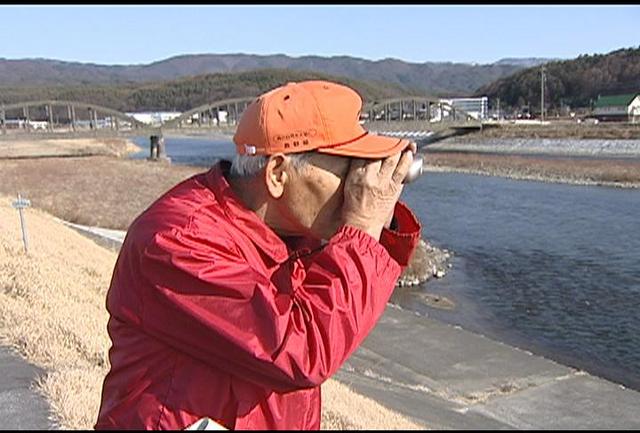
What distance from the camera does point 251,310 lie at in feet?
3.91

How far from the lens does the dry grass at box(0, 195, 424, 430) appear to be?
3.54 m

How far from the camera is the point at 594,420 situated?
8.11 meters

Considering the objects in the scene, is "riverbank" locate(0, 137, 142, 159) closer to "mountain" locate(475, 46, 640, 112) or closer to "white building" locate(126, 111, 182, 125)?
"white building" locate(126, 111, 182, 125)

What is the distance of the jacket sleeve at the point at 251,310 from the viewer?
1186mm

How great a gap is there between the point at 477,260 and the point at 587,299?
437 cm

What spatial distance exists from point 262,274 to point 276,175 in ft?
0.64

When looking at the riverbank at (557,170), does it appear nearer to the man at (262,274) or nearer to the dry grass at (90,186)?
the dry grass at (90,186)

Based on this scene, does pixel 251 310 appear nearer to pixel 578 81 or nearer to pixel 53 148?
pixel 53 148

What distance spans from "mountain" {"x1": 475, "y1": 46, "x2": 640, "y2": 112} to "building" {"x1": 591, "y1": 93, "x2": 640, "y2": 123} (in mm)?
22315

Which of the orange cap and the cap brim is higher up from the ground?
the orange cap

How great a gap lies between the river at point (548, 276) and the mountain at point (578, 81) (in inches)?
3682

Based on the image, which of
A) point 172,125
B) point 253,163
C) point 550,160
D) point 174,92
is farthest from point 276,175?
point 174,92

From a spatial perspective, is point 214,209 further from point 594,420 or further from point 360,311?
point 594,420

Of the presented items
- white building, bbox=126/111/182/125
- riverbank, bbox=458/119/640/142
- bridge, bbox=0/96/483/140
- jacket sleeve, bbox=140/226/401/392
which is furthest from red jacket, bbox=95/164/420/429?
white building, bbox=126/111/182/125
